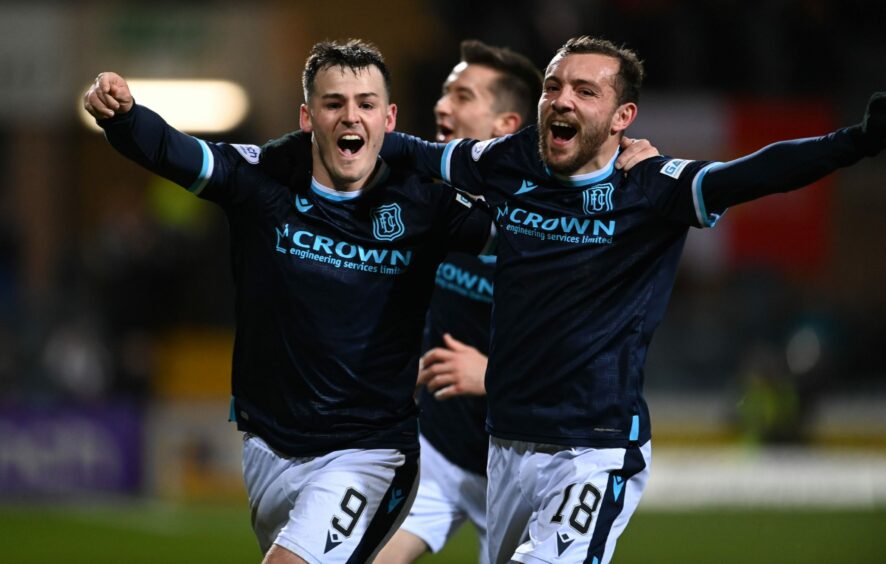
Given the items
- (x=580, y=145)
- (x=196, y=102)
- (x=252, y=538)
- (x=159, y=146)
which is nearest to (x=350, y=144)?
(x=159, y=146)

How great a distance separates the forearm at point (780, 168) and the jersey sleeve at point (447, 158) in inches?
35.4

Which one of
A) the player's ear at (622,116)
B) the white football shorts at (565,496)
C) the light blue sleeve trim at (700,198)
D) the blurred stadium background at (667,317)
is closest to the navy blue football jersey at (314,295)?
the white football shorts at (565,496)

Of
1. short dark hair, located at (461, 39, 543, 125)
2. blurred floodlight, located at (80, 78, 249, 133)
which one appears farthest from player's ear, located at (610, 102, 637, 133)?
blurred floodlight, located at (80, 78, 249, 133)

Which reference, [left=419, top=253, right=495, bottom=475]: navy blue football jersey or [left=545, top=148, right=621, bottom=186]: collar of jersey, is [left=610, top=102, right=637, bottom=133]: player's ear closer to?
[left=545, top=148, right=621, bottom=186]: collar of jersey

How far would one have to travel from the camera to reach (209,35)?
15.7 metres

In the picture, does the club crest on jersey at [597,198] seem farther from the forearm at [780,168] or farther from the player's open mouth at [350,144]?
the player's open mouth at [350,144]

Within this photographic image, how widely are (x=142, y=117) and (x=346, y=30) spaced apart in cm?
1216

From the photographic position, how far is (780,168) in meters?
4.29

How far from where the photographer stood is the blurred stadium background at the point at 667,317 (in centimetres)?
1234

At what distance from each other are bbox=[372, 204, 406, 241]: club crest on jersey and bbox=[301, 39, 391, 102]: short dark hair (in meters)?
0.43

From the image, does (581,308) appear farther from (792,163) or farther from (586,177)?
(792,163)

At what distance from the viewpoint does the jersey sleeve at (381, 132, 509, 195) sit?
16.5 feet

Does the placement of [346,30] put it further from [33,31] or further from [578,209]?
[578,209]

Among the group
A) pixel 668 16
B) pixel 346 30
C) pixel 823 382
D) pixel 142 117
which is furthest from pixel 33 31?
pixel 142 117
